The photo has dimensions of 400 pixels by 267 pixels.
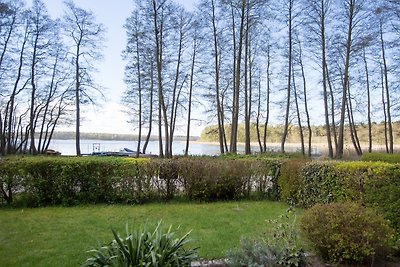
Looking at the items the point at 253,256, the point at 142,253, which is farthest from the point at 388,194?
the point at 142,253

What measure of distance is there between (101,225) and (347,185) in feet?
13.9

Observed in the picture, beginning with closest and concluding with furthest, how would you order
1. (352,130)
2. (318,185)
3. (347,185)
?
(347,185) < (318,185) < (352,130)

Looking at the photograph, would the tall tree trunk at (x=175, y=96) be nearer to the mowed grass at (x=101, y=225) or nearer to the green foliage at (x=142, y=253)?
the mowed grass at (x=101, y=225)

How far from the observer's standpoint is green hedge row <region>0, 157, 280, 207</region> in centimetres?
746

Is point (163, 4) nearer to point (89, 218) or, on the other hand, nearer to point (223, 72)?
point (223, 72)

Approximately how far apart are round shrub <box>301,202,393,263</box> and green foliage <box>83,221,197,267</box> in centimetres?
154

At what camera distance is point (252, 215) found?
21.4 feet

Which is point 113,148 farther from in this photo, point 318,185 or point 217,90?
point 318,185

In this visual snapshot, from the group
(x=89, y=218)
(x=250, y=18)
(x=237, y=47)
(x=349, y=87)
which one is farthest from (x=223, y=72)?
(x=89, y=218)

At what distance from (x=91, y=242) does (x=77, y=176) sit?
340cm

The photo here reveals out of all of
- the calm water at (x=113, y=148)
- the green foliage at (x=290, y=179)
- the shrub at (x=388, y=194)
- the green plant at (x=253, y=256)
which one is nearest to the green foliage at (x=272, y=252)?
the green plant at (x=253, y=256)

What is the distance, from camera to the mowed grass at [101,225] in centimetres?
413

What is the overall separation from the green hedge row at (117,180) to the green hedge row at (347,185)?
1.14 meters

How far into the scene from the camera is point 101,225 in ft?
18.2
